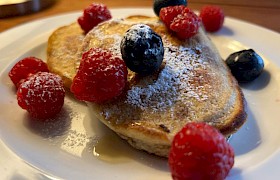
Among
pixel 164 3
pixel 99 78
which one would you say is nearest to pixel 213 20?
pixel 164 3

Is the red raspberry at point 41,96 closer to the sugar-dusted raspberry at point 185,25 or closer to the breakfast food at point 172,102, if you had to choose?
the breakfast food at point 172,102

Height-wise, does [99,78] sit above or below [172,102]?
above

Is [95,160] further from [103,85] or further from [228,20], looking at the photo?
[228,20]

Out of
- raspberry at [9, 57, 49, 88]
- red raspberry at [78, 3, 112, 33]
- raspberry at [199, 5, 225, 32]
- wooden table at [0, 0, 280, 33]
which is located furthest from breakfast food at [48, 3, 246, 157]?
wooden table at [0, 0, 280, 33]

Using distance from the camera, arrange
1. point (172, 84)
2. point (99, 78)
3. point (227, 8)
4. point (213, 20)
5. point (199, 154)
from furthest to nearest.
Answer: point (227, 8) → point (213, 20) → point (172, 84) → point (99, 78) → point (199, 154)

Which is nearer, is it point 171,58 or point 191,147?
point 191,147

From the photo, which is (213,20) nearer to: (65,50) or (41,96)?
(65,50)

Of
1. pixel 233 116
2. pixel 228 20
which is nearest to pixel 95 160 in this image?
pixel 233 116
